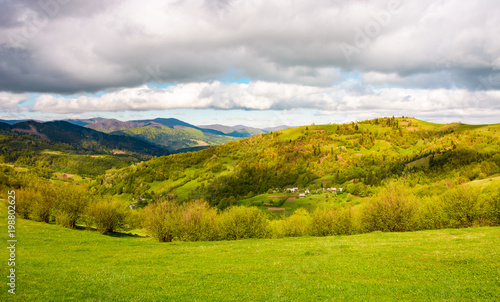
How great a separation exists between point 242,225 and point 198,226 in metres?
10.4

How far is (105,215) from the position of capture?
59.7m

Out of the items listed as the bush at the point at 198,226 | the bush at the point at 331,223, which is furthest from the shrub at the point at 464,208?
the bush at the point at 198,226

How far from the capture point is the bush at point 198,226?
54531mm

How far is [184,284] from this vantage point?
22547 millimetres

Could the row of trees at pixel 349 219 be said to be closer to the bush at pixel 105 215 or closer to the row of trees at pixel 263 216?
the row of trees at pixel 263 216

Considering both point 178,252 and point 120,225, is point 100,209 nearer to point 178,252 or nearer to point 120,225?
point 120,225

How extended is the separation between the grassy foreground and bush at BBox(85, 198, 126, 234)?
72.1 ft

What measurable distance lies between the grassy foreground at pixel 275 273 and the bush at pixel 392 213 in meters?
19.2

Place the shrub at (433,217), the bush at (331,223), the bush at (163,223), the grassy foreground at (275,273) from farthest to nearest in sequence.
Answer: the bush at (331,223) < the bush at (163,223) < the shrub at (433,217) < the grassy foreground at (275,273)

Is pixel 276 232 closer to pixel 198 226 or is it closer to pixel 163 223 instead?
pixel 198 226

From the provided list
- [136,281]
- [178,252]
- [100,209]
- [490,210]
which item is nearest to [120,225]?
[100,209]

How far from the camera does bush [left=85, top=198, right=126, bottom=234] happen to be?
59.3m

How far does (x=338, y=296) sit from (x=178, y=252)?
27314mm

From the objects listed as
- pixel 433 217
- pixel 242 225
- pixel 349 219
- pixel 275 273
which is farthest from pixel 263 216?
pixel 433 217
